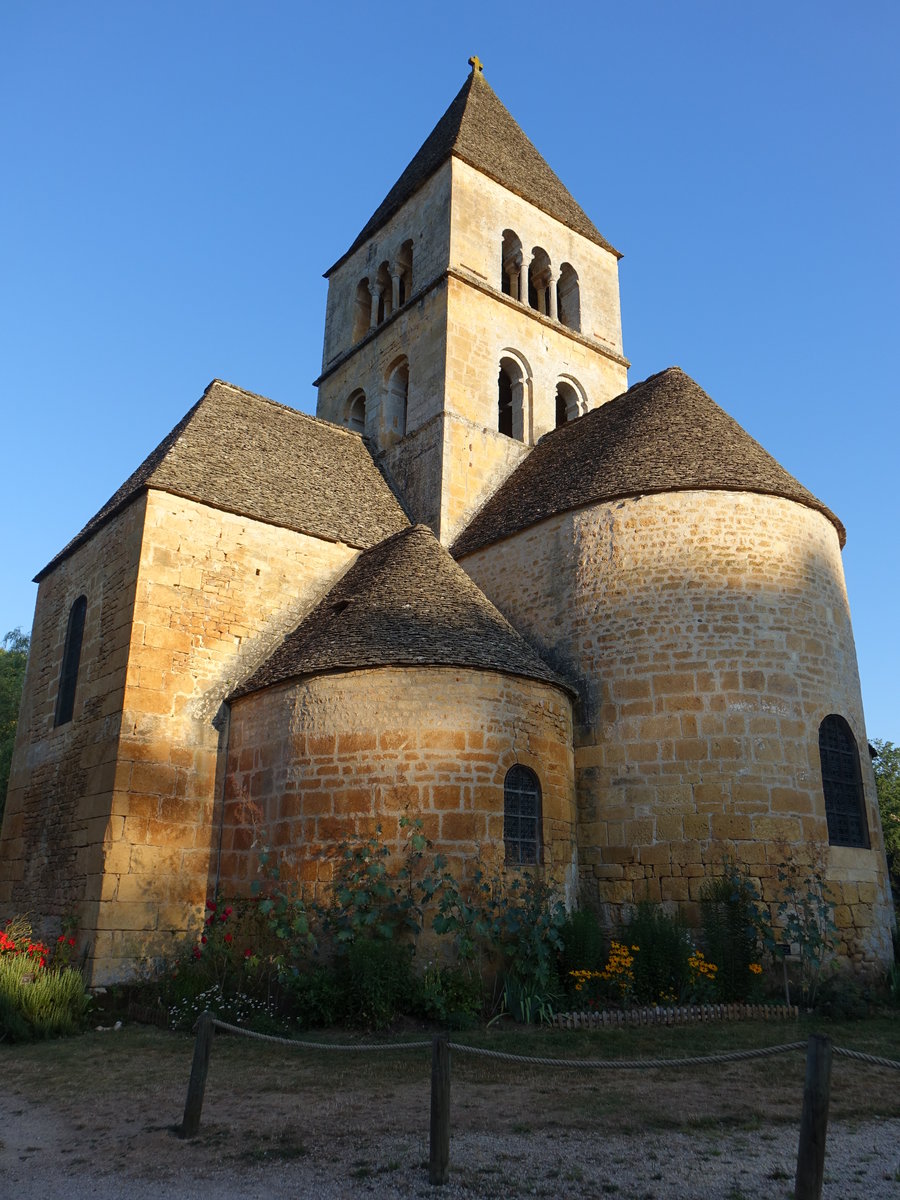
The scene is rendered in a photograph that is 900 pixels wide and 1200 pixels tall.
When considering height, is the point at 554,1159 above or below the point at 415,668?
below

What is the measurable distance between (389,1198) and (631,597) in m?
9.21

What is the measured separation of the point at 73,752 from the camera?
13.2 meters

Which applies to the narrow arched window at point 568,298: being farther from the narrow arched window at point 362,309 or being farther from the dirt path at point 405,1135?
the dirt path at point 405,1135

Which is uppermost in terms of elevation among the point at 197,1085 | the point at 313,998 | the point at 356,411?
the point at 356,411

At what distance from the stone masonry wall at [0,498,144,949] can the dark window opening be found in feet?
30.6

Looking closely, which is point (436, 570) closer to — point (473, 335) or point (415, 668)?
point (415, 668)

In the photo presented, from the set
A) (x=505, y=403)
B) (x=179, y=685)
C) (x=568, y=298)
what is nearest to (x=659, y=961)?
(x=179, y=685)

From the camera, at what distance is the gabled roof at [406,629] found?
1123 centimetres

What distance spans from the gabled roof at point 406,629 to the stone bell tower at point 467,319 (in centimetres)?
319

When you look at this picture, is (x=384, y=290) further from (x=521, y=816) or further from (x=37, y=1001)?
(x=37, y=1001)

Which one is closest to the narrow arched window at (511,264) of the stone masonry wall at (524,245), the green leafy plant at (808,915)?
the stone masonry wall at (524,245)

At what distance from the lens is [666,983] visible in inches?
390

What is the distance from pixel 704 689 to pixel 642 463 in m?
3.84

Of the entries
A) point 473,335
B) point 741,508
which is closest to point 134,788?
point 741,508
